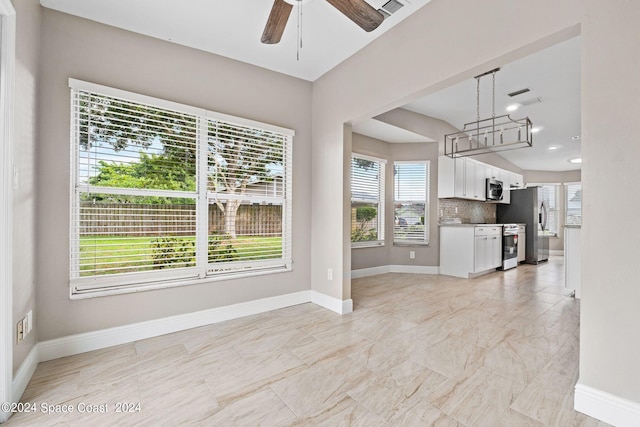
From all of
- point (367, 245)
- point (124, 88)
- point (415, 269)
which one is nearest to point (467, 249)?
point (415, 269)

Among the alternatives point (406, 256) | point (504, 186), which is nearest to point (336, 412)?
point (406, 256)

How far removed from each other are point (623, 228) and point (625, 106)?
2.07ft

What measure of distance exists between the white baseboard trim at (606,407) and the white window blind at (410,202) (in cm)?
399

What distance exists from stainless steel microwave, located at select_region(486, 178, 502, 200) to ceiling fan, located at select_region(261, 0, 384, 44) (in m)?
5.42

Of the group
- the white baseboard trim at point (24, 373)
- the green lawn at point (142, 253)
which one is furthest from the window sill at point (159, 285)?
the white baseboard trim at point (24, 373)

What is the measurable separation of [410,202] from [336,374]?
420 centimetres

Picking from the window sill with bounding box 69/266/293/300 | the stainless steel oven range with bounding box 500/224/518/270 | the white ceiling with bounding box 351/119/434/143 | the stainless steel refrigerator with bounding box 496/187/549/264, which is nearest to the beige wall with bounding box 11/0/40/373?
the window sill with bounding box 69/266/293/300

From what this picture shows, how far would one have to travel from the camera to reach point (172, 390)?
1.85 metres

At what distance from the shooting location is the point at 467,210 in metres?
6.31

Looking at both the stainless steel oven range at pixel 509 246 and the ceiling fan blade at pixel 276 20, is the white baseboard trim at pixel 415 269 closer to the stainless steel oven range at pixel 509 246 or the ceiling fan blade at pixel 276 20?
the stainless steel oven range at pixel 509 246

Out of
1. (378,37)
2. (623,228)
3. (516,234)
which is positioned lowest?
→ (516,234)

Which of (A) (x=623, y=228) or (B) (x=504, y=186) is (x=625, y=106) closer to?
(A) (x=623, y=228)

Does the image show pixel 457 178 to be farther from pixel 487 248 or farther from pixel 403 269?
pixel 403 269

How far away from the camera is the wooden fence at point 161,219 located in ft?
8.06
